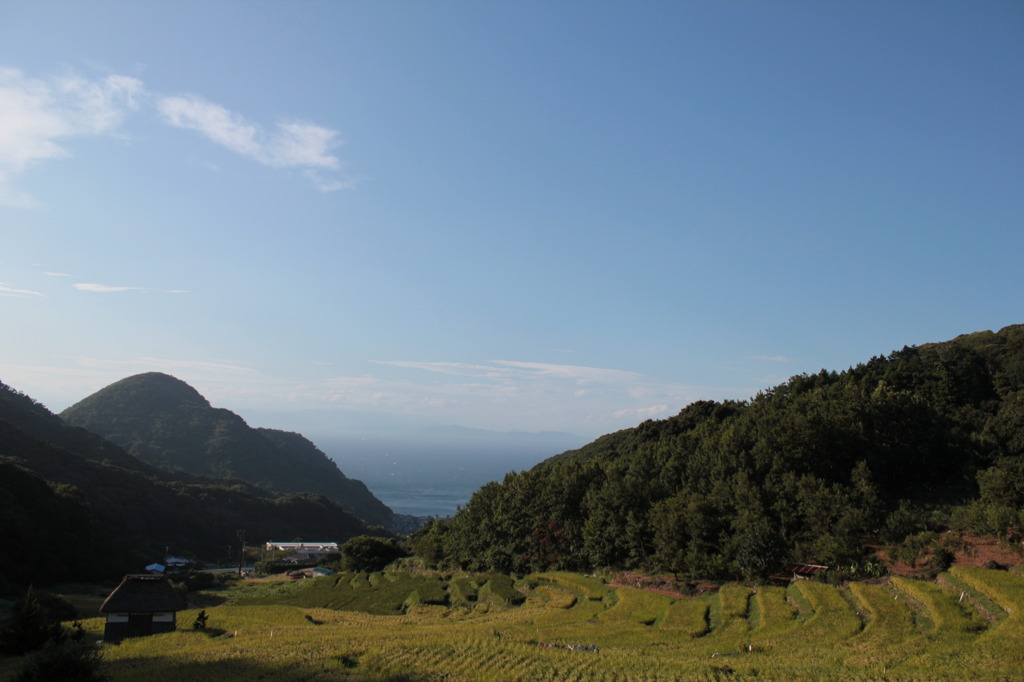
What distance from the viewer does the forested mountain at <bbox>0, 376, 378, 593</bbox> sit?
52.6m

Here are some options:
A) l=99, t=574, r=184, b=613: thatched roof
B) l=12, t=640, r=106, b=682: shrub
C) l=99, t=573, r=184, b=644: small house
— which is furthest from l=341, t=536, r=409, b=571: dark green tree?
l=12, t=640, r=106, b=682: shrub

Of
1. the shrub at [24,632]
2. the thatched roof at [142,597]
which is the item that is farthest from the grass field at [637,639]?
the shrub at [24,632]

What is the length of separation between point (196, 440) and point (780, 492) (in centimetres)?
16529

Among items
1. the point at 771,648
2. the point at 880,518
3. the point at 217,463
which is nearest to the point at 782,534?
the point at 880,518

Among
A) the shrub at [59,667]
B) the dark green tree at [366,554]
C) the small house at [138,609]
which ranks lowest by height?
the dark green tree at [366,554]

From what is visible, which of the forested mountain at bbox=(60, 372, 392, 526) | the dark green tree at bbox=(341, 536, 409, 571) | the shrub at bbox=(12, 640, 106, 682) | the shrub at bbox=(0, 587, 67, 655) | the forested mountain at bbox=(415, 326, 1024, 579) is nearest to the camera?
the shrub at bbox=(12, 640, 106, 682)

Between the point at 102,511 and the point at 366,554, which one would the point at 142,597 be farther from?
the point at 102,511

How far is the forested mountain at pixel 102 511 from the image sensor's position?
5258 centimetres

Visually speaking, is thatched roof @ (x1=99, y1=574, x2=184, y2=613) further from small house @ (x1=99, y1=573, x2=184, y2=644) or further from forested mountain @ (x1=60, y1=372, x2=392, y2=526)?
forested mountain @ (x1=60, y1=372, x2=392, y2=526)

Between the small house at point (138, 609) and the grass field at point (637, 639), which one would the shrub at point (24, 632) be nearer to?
the grass field at point (637, 639)

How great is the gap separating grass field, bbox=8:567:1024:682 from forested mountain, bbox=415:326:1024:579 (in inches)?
163

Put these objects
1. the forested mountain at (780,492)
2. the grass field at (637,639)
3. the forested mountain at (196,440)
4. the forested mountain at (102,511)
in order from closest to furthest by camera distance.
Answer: the grass field at (637,639), the forested mountain at (780,492), the forested mountain at (102,511), the forested mountain at (196,440)

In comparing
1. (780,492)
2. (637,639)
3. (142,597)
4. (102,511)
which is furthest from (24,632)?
(102,511)

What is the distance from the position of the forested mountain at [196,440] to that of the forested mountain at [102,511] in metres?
25.2
